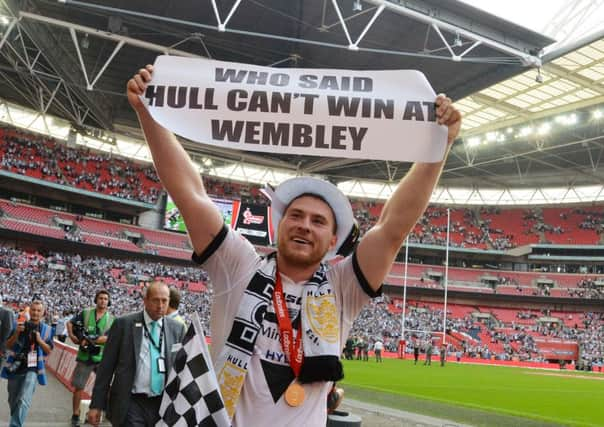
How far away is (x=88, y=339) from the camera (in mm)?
8320

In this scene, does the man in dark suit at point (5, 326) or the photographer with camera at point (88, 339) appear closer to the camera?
the man in dark suit at point (5, 326)

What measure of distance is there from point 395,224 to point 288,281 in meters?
0.47

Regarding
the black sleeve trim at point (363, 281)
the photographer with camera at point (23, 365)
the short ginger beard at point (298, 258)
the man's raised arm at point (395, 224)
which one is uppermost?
the man's raised arm at point (395, 224)

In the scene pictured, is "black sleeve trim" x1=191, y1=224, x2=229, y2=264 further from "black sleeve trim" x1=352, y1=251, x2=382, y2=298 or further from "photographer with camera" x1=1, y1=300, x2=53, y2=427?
"photographer with camera" x1=1, y1=300, x2=53, y2=427

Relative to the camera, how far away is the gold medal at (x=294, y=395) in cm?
196

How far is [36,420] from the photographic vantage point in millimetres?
8539

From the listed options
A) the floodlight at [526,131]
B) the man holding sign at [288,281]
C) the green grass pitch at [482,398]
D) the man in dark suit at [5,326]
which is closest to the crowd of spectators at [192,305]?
the floodlight at [526,131]

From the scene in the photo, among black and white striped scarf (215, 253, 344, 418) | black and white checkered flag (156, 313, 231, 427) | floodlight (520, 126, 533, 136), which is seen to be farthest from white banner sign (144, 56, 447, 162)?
floodlight (520, 126, 533, 136)

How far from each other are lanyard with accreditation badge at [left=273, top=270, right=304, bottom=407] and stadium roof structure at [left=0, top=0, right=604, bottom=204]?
59.8 ft

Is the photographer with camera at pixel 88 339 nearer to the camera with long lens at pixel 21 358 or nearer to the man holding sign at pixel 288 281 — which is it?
the camera with long lens at pixel 21 358

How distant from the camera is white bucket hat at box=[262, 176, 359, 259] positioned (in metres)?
2.37

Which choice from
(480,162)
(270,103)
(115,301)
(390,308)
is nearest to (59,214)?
(115,301)

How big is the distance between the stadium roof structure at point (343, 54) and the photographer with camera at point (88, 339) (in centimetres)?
1310

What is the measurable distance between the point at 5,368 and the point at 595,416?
12.7 metres
